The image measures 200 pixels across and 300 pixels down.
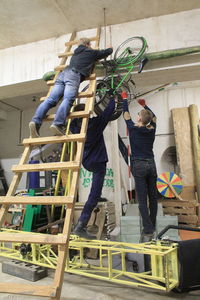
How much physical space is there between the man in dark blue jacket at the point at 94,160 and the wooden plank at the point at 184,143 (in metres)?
4.04

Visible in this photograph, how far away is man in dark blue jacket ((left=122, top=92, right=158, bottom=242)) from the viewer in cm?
268

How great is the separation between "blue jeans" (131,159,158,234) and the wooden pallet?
265cm

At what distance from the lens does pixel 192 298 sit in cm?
215

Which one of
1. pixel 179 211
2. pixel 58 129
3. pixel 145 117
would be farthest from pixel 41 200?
pixel 179 211

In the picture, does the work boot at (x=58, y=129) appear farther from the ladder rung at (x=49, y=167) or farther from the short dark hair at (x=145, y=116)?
the short dark hair at (x=145, y=116)

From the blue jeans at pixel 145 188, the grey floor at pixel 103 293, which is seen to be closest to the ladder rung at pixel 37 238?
the grey floor at pixel 103 293

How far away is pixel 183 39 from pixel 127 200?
3.77 meters

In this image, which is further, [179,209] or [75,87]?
[179,209]

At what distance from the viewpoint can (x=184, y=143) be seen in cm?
624

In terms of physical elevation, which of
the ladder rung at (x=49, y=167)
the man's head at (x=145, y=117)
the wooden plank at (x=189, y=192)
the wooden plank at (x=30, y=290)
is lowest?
the wooden plank at (x=30, y=290)

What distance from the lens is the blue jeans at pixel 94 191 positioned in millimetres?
2639

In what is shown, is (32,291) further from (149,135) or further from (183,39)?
(183,39)

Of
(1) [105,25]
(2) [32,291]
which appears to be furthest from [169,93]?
(2) [32,291]

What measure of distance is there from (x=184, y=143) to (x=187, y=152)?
278 millimetres
